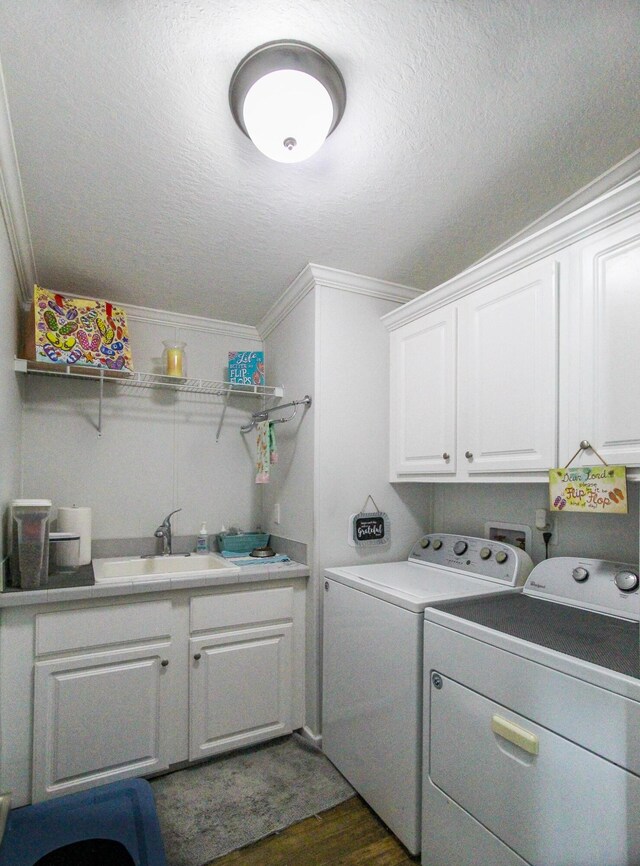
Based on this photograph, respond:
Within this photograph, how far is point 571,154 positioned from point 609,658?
4.84 feet

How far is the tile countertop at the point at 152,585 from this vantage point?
1715mm

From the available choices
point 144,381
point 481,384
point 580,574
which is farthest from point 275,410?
point 580,574

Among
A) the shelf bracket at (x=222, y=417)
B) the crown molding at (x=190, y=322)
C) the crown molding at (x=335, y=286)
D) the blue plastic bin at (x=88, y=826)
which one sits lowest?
the blue plastic bin at (x=88, y=826)

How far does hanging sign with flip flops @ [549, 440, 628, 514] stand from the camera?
1.32 meters

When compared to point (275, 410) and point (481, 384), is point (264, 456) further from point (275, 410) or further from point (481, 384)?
point (481, 384)

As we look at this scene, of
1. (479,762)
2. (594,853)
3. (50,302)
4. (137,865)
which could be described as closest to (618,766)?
(594,853)

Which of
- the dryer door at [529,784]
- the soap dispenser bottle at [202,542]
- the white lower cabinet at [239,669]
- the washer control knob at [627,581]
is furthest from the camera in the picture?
the soap dispenser bottle at [202,542]

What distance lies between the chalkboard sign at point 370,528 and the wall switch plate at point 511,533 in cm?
49

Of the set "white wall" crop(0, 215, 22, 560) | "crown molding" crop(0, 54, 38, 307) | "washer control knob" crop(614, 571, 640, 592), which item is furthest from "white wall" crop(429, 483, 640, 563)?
"crown molding" crop(0, 54, 38, 307)

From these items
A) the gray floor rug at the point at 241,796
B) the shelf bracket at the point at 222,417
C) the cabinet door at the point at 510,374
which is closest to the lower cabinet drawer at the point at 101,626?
the gray floor rug at the point at 241,796

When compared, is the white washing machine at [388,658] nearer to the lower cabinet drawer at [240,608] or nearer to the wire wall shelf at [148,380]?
the lower cabinet drawer at [240,608]

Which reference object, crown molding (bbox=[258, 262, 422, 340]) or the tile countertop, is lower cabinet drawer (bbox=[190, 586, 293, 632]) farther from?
crown molding (bbox=[258, 262, 422, 340])

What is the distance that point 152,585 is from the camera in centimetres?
193

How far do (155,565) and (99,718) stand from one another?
0.80 metres
